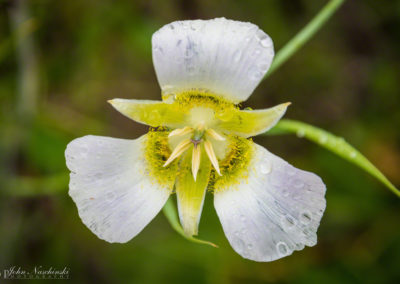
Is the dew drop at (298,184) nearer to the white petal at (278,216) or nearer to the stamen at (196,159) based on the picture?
the white petal at (278,216)

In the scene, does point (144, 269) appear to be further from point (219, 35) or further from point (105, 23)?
point (219, 35)

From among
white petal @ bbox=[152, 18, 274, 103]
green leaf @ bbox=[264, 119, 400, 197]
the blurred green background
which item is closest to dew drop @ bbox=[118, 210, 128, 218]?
white petal @ bbox=[152, 18, 274, 103]

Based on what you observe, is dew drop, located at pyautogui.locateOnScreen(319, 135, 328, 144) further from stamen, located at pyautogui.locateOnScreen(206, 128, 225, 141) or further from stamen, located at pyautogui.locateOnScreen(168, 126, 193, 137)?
stamen, located at pyautogui.locateOnScreen(168, 126, 193, 137)

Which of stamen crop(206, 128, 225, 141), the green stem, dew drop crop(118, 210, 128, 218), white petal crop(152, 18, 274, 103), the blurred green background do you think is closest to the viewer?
white petal crop(152, 18, 274, 103)

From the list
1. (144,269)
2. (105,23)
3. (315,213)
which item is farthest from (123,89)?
(315,213)

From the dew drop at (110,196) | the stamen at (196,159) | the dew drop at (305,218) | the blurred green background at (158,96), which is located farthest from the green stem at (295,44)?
the blurred green background at (158,96)
